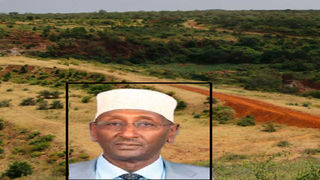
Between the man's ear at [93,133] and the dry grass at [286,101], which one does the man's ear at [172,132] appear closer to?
the man's ear at [93,133]

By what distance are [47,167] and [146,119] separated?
11.7 metres

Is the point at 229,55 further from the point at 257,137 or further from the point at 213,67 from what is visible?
the point at 257,137

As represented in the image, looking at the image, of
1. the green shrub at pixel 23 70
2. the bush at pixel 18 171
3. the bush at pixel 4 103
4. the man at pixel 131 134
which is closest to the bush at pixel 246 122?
the bush at pixel 18 171

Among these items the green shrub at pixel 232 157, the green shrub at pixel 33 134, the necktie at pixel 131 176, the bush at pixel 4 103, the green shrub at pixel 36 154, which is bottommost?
the green shrub at pixel 36 154

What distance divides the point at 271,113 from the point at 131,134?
20670mm

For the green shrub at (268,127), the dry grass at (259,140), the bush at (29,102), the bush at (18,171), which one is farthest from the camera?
the bush at (29,102)

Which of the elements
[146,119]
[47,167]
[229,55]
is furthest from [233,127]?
[229,55]

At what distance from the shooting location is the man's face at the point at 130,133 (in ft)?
8.00

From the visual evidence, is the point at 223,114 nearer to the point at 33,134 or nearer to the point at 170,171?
the point at 33,134

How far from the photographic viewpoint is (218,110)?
21125 millimetres

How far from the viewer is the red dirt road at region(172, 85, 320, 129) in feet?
69.6

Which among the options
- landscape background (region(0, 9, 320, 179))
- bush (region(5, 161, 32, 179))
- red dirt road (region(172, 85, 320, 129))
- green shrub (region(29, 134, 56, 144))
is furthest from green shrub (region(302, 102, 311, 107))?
bush (region(5, 161, 32, 179))

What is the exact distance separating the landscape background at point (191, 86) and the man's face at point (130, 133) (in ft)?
1.89

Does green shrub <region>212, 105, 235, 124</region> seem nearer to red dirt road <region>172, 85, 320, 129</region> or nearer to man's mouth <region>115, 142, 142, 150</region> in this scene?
red dirt road <region>172, 85, 320, 129</region>
